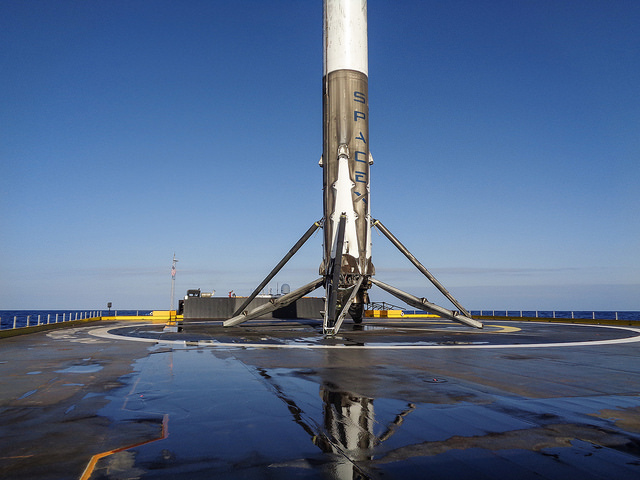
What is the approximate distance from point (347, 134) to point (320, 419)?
25250 mm

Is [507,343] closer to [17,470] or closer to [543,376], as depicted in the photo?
[543,376]

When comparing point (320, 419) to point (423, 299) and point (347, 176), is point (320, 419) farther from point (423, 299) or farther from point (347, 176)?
point (347, 176)

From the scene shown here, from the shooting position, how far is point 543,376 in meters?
11.3

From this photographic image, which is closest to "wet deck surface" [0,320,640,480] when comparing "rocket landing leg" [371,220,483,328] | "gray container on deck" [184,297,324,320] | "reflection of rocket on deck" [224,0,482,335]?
"rocket landing leg" [371,220,483,328]

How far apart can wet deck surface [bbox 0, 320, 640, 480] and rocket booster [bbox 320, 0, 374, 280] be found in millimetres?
16509

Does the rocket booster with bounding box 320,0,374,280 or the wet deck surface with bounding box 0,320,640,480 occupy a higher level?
the rocket booster with bounding box 320,0,374,280

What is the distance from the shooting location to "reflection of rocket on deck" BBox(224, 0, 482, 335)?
97.3 ft

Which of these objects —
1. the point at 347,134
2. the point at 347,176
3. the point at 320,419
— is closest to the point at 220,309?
the point at 347,176

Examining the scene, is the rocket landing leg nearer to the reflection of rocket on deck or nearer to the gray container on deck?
the reflection of rocket on deck

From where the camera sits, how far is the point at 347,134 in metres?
30.3

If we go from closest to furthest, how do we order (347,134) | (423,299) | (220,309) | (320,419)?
1. (320,419)
2. (423,299)
3. (347,134)
4. (220,309)

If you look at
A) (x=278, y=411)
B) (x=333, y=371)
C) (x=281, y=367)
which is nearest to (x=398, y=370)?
(x=333, y=371)

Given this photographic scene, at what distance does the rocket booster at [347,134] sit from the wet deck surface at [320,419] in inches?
650

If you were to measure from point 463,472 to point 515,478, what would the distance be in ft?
1.59
